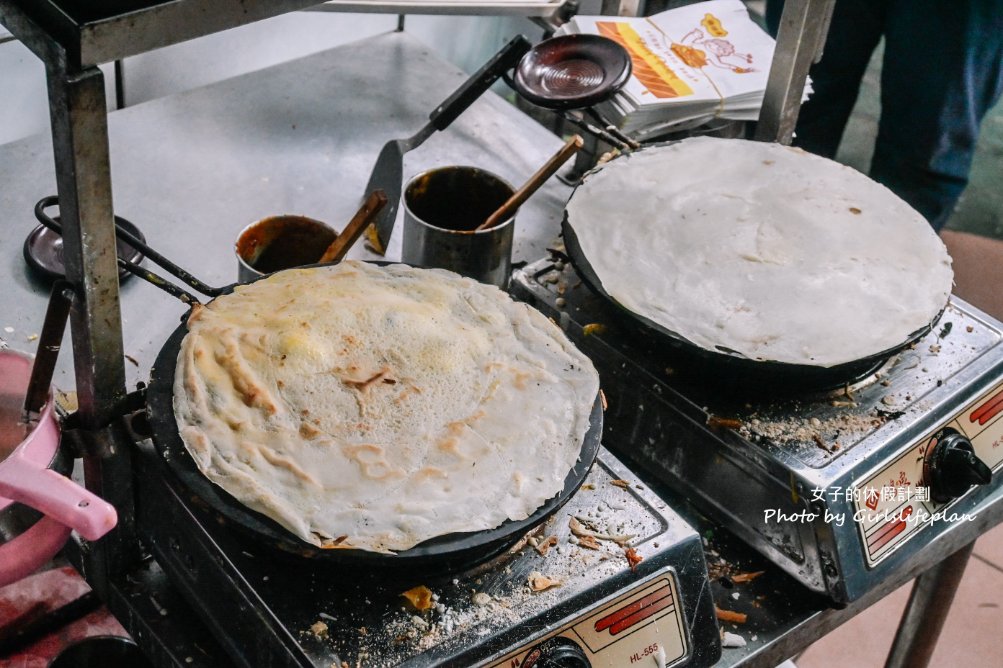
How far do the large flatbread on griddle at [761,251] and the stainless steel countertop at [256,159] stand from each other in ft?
1.24

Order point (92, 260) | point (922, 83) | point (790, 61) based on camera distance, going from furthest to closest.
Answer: point (922, 83) → point (790, 61) → point (92, 260)

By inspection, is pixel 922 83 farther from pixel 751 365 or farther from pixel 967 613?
pixel 751 365

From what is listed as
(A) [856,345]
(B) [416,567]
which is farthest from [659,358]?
(B) [416,567]

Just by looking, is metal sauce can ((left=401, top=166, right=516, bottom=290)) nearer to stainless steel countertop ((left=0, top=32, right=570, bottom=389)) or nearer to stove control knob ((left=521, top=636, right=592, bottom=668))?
stainless steel countertop ((left=0, top=32, right=570, bottom=389))

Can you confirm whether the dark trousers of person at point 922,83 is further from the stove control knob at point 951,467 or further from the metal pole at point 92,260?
the metal pole at point 92,260

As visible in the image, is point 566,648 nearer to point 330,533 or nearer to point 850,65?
point 330,533

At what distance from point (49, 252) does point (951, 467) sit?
65.0 inches

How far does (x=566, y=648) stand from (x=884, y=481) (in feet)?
1.98

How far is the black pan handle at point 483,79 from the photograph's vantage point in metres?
2.00

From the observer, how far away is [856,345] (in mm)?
1518

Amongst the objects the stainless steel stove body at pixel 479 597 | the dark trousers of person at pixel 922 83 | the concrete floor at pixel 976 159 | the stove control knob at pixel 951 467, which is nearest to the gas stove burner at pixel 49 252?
the stainless steel stove body at pixel 479 597

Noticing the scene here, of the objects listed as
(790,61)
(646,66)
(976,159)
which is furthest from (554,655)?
(976,159)

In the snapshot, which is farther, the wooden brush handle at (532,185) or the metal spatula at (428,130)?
the metal spatula at (428,130)

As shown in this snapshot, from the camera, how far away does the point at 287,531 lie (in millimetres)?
1162
